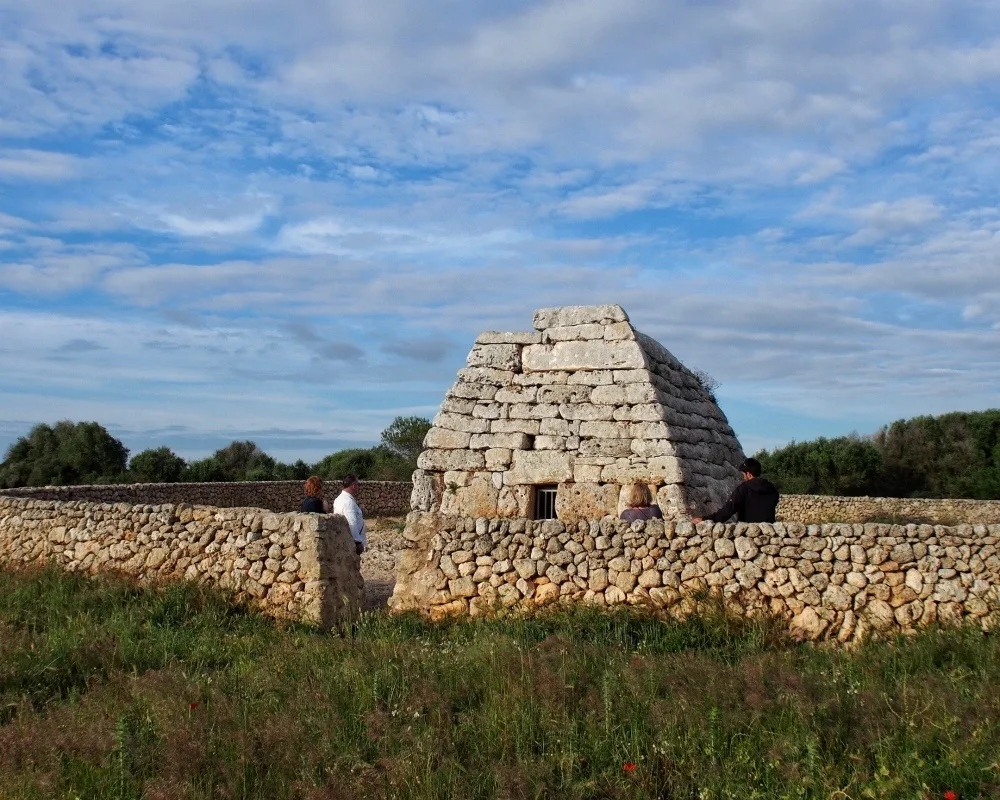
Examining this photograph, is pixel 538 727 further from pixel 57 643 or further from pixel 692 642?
pixel 57 643

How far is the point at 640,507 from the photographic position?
9508 millimetres

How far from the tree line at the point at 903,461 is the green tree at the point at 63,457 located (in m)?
27.0

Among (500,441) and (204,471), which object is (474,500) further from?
(204,471)

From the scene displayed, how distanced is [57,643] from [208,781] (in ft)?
11.6

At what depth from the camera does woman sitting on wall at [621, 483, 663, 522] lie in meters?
9.35

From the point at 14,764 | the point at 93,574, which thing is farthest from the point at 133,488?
the point at 14,764

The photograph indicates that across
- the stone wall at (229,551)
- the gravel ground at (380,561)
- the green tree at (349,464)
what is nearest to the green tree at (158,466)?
the green tree at (349,464)

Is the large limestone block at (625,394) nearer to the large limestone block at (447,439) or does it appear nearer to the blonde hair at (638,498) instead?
the blonde hair at (638,498)

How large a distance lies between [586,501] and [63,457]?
2908 cm

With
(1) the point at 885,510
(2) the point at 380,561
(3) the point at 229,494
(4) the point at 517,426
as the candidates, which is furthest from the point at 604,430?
(1) the point at 885,510

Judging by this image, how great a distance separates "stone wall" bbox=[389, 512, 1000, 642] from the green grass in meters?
0.54

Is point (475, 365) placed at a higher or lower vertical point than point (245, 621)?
higher

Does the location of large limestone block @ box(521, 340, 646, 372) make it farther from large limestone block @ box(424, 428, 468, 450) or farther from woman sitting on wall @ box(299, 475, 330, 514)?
woman sitting on wall @ box(299, 475, 330, 514)

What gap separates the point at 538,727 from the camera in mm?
5320
